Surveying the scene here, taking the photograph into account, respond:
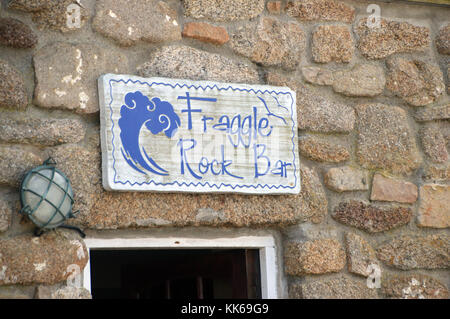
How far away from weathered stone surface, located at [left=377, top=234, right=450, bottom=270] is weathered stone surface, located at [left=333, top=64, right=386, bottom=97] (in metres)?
0.61

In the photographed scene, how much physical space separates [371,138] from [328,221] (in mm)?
393

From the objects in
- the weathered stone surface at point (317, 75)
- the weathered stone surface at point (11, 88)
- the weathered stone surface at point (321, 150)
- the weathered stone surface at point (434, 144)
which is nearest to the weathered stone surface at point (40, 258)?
the weathered stone surface at point (11, 88)

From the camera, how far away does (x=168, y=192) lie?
90.2 inches

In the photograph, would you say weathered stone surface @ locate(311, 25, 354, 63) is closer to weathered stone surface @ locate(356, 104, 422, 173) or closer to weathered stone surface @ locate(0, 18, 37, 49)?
weathered stone surface @ locate(356, 104, 422, 173)

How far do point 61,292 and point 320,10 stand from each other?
1.50m

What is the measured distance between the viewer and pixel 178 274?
3494 millimetres

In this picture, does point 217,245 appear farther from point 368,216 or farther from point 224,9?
point 224,9

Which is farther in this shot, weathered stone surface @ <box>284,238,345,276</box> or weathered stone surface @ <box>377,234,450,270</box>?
→ weathered stone surface @ <box>377,234,450,270</box>

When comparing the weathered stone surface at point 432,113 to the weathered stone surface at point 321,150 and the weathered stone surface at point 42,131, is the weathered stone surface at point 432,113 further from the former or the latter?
the weathered stone surface at point 42,131

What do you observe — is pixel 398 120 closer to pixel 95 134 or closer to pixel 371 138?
pixel 371 138

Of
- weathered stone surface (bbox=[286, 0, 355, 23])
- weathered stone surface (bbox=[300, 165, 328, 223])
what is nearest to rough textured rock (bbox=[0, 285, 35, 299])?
weathered stone surface (bbox=[300, 165, 328, 223])

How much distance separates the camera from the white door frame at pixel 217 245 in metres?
2.28

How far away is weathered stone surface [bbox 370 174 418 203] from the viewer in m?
2.63
